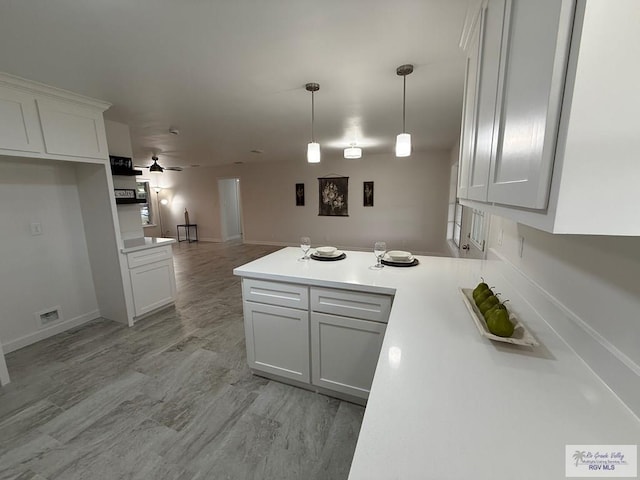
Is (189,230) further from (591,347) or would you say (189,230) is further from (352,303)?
(591,347)

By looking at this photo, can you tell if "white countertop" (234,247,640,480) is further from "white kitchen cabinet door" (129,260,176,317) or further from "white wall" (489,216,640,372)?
"white kitchen cabinet door" (129,260,176,317)

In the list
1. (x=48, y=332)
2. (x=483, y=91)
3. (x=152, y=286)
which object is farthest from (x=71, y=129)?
(x=483, y=91)

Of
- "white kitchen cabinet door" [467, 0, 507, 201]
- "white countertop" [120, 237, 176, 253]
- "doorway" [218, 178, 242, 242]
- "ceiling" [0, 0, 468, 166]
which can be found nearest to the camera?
"white kitchen cabinet door" [467, 0, 507, 201]

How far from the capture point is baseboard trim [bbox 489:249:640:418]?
2.10 feet

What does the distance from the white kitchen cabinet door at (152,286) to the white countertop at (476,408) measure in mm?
2973

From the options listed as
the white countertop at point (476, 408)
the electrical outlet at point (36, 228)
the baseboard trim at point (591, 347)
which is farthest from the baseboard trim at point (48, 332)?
the baseboard trim at point (591, 347)

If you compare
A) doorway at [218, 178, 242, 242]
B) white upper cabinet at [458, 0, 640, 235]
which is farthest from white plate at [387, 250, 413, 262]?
doorway at [218, 178, 242, 242]

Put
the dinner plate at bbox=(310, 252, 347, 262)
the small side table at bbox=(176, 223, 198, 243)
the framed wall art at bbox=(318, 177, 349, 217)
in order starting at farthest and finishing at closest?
1. the small side table at bbox=(176, 223, 198, 243)
2. the framed wall art at bbox=(318, 177, 349, 217)
3. the dinner plate at bbox=(310, 252, 347, 262)

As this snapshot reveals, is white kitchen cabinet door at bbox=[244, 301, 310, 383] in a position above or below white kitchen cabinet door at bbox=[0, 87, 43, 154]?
below

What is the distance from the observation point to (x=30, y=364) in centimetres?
221

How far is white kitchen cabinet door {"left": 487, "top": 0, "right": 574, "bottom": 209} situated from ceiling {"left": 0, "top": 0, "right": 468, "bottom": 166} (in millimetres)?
832

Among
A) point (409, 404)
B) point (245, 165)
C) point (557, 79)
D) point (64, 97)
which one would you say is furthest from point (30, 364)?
point (245, 165)

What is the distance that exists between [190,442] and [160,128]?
348 centimetres

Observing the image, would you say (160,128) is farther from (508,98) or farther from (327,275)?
(508,98)
